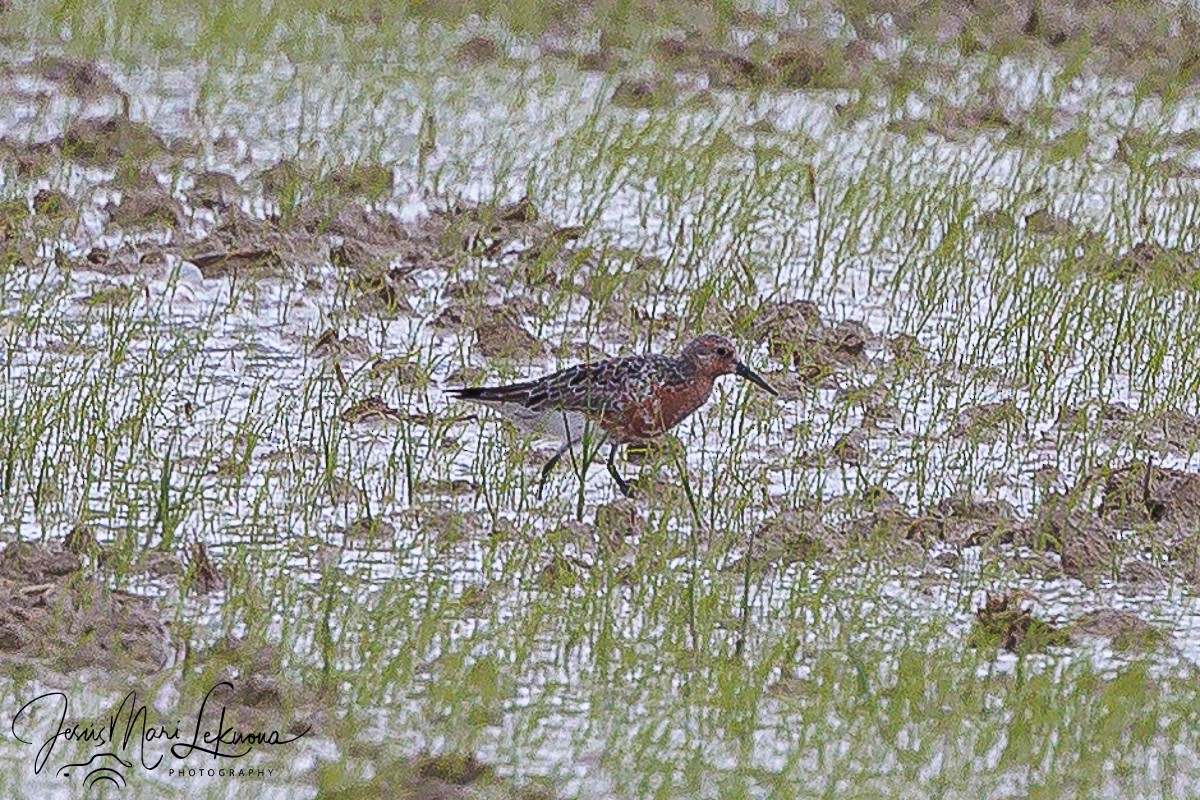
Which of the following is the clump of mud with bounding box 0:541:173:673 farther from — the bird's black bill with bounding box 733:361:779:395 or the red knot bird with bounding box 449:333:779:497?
the bird's black bill with bounding box 733:361:779:395

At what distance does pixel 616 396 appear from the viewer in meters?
7.40

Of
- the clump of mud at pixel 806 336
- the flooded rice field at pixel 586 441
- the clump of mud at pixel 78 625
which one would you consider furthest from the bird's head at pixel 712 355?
the clump of mud at pixel 78 625

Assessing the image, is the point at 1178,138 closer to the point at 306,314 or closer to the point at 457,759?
the point at 306,314

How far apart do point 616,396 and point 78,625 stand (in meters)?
2.27

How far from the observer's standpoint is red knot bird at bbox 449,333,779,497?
24.2 feet

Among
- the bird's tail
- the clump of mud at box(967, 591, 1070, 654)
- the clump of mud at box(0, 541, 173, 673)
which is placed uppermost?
the bird's tail

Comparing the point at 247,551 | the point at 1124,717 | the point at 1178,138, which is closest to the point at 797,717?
the point at 1124,717

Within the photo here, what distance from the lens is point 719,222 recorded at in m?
9.80

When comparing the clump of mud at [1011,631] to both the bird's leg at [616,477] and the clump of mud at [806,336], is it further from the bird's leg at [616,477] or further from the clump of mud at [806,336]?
the clump of mud at [806,336]

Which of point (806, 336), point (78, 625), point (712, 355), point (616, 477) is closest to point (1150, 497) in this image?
point (712, 355)

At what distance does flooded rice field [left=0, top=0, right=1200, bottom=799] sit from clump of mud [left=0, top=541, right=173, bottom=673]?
0.6 inches

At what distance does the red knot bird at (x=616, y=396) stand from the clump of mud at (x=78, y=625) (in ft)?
5.85

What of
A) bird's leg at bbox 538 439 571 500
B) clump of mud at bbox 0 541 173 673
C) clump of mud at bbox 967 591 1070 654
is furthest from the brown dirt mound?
clump of mud at bbox 0 541 173 673

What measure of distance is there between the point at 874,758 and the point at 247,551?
2000 mm
